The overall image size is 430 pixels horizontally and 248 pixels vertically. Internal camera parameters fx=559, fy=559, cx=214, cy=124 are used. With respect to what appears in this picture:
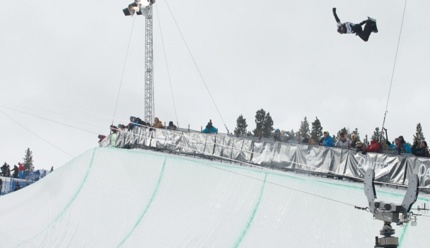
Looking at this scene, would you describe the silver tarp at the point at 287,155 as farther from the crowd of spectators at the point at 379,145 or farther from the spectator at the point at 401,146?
the spectator at the point at 401,146

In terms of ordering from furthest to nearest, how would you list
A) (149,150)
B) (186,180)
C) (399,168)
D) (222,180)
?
1. (149,150)
2. (186,180)
3. (222,180)
4. (399,168)

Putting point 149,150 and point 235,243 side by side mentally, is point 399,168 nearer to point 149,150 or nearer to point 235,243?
point 235,243

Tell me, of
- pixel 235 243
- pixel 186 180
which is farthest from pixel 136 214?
pixel 235 243

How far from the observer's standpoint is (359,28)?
14.1m

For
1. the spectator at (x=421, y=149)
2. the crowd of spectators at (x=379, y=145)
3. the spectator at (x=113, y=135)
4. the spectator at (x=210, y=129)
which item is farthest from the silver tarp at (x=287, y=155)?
the spectator at (x=210, y=129)

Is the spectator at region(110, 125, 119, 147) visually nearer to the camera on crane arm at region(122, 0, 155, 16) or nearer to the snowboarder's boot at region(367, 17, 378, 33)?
the camera on crane arm at region(122, 0, 155, 16)

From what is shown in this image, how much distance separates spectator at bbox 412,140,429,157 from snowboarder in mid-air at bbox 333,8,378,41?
328 cm

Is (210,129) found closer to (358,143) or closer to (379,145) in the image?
(358,143)

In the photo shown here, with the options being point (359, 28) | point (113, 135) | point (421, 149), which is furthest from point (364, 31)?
point (113, 135)

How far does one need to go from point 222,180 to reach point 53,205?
7126mm

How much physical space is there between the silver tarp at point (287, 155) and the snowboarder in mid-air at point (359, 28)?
3067 mm

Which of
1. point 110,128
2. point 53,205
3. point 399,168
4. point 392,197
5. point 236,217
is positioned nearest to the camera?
point 392,197

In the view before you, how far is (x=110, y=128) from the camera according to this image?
831 inches

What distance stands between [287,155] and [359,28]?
3689 millimetres
